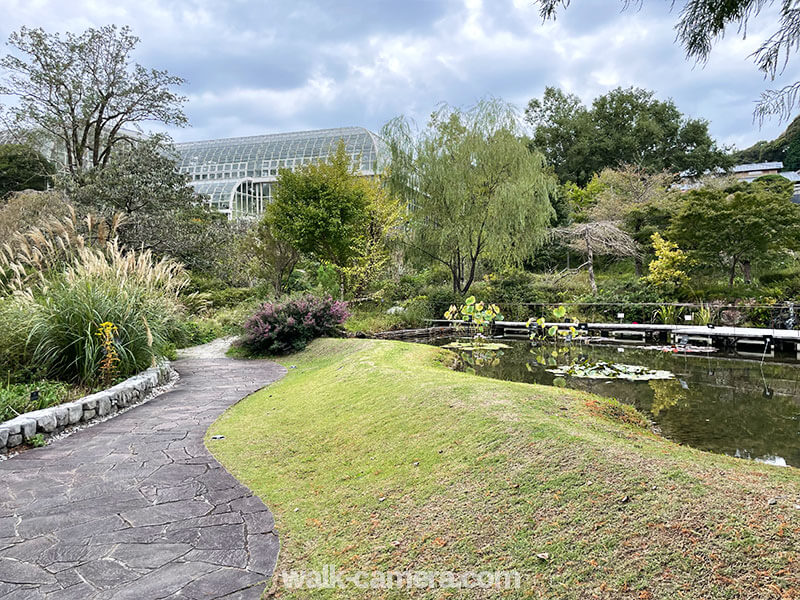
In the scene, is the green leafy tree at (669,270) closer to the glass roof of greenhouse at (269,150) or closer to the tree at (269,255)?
the tree at (269,255)

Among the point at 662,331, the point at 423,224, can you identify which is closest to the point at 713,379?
the point at 662,331

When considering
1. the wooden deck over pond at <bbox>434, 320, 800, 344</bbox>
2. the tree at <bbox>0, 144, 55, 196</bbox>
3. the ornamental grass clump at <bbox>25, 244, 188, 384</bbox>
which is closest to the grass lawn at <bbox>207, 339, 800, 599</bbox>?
the ornamental grass clump at <bbox>25, 244, 188, 384</bbox>

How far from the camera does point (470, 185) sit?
638 inches

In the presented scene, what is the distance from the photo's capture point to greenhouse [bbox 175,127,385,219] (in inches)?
1286

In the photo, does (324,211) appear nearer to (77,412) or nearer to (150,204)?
(150,204)

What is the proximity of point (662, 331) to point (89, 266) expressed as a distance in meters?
13.6

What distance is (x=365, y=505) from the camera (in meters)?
2.92

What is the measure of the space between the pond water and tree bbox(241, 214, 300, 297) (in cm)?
999

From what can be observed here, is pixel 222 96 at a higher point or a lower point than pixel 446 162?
higher

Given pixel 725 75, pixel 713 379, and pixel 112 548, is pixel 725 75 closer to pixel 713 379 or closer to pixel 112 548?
pixel 112 548

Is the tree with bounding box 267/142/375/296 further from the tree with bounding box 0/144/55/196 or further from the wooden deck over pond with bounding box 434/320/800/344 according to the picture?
the tree with bounding box 0/144/55/196

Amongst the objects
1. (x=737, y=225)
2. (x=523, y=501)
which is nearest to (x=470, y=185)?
(x=737, y=225)

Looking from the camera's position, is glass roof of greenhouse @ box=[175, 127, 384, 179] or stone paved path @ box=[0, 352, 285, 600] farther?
glass roof of greenhouse @ box=[175, 127, 384, 179]

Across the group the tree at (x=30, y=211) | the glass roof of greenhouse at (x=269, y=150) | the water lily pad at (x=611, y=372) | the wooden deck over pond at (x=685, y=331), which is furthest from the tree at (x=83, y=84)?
the water lily pad at (x=611, y=372)
